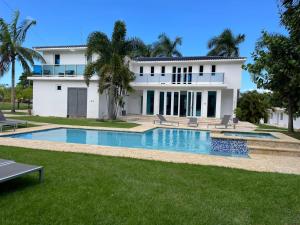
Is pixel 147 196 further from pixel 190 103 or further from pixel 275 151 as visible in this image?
pixel 190 103

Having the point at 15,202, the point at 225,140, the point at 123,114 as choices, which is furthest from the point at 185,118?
the point at 15,202

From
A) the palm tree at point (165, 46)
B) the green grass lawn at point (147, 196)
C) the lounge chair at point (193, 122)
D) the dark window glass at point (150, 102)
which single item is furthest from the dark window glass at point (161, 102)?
the green grass lawn at point (147, 196)

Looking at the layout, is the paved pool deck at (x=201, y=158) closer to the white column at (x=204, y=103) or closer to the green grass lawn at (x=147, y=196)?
the green grass lawn at (x=147, y=196)

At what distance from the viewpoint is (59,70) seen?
2472 centimetres

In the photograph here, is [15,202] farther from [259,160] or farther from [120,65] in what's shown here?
[120,65]

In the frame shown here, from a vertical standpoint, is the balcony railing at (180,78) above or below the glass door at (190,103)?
above

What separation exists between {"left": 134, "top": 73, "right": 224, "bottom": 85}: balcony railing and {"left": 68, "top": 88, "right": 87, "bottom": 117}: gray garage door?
594 centimetres

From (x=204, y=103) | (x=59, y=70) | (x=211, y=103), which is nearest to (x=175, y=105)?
(x=204, y=103)

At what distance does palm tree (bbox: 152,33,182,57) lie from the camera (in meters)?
41.1

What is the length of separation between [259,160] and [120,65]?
1489 cm

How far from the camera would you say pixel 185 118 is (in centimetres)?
2453

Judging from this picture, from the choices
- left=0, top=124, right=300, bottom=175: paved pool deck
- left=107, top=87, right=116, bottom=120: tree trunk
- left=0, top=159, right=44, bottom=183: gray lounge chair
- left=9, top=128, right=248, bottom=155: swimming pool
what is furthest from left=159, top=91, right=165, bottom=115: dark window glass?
left=0, top=159, right=44, bottom=183: gray lounge chair

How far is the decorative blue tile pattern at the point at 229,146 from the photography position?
11.0 meters

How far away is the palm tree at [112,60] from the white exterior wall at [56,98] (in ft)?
7.93
